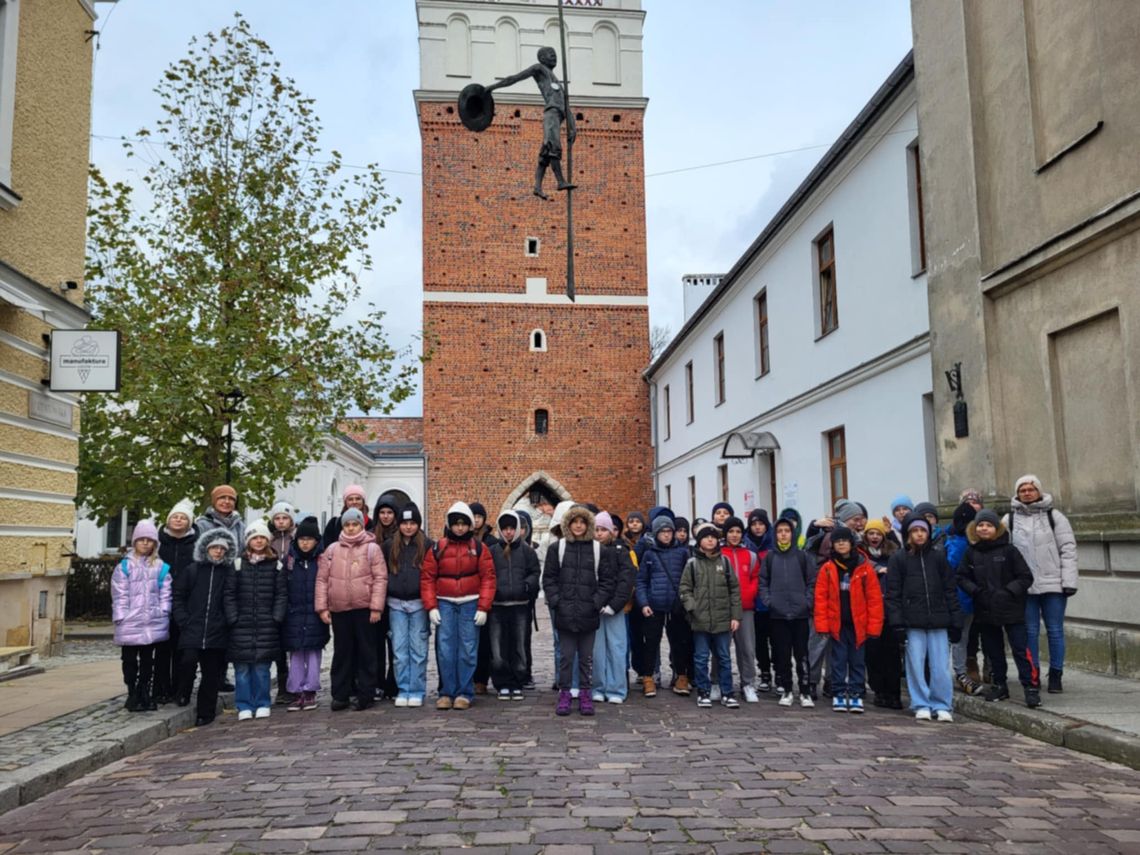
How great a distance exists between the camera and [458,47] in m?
32.4

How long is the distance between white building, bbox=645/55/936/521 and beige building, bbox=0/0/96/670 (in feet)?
33.2

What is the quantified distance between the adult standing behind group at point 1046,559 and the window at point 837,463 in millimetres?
7559

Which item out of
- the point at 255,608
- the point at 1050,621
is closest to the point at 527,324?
the point at 255,608

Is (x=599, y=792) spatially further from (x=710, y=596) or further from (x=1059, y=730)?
(x=710, y=596)

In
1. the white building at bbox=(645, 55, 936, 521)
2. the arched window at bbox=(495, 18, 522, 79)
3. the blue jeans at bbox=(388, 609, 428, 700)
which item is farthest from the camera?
the arched window at bbox=(495, 18, 522, 79)

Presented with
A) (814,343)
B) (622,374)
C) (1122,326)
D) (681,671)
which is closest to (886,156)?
(814,343)

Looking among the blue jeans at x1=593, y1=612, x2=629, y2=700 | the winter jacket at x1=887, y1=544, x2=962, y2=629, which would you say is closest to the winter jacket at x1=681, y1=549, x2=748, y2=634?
the blue jeans at x1=593, y1=612, x2=629, y2=700

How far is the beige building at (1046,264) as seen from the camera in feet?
29.0

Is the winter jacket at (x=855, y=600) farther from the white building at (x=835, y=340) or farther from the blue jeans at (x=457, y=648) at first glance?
the white building at (x=835, y=340)

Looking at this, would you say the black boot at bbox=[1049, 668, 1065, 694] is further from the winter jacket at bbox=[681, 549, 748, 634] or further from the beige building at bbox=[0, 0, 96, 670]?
the beige building at bbox=[0, 0, 96, 670]

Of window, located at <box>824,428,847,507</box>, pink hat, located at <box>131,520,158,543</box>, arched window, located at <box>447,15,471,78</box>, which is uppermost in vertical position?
arched window, located at <box>447,15,471,78</box>

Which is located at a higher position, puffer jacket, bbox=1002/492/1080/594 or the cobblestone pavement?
puffer jacket, bbox=1002/492/1080/594

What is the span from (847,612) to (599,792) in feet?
11.8

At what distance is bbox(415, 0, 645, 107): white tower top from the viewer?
32.3 meters
